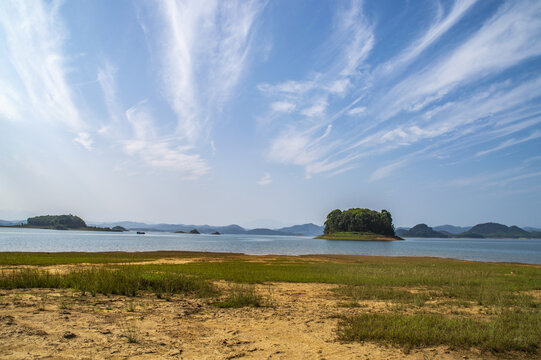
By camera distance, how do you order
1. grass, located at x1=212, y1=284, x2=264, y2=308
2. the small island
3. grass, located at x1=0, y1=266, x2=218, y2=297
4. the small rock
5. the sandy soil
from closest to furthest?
the sandy soil
the small rock
grass, located at x1=212, y1=284, x2=264, y2=308
grass, located at x1=0, y1=266, x2=218, y2=297
the small island

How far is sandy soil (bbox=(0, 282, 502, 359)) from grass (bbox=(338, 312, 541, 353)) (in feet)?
1.27

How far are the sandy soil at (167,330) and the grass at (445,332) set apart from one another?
0.39 meters

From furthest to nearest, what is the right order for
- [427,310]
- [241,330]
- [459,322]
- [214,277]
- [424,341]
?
1. [214,277]
2. [427,310]
3. [459,322]
4. [241,330]
5. [424,341]

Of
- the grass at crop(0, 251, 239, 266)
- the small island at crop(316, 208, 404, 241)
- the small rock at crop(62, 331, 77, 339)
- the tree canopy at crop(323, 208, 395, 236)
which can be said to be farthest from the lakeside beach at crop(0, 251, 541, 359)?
the tree canopy at crop(323, 208, 395, 236)

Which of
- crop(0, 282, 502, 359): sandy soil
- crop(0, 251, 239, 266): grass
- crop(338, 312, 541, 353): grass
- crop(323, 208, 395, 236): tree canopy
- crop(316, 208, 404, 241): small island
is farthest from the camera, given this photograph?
crop(323, 208, 395, 236): tree canopy

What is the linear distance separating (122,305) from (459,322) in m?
11.2

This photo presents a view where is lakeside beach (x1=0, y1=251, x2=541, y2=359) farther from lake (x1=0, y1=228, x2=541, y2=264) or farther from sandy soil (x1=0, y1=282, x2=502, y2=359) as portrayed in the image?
lake (x1=0, y1=228, x2=541, y2=264)

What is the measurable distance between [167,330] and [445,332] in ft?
25.2

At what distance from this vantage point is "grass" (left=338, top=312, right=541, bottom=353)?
7.74 metres

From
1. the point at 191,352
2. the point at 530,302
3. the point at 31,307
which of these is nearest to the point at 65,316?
the point at 31,307

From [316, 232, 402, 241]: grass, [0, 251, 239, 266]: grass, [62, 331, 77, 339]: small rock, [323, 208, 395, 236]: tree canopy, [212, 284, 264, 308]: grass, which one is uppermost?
[323, 208, 395, 236]: tree canopy

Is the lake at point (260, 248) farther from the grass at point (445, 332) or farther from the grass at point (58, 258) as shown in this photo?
the grass at point (445, 332)

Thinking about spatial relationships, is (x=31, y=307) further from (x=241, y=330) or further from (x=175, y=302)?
(x=241, y=330)

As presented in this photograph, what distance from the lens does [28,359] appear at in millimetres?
5816
